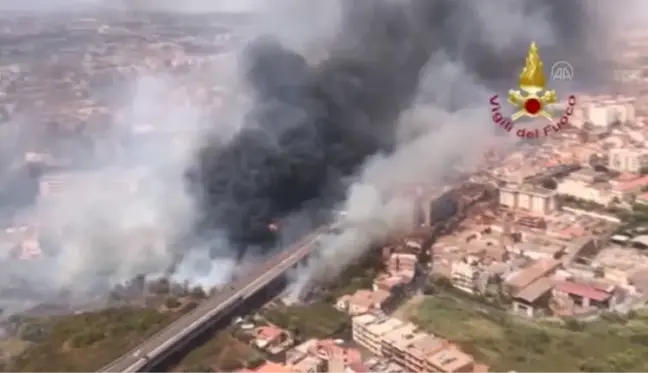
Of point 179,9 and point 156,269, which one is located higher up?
point 179,9

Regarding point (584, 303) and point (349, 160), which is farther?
point (349, 160)

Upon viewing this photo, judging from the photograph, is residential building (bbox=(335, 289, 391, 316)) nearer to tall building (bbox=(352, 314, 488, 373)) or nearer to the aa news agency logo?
tall building (bbox=(352, 314, 488, 373))

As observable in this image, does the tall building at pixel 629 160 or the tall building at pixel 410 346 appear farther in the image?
the tall building at pixel 629 160

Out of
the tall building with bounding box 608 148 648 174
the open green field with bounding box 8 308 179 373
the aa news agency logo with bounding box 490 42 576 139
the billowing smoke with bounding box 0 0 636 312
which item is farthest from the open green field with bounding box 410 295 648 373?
the open green field with bounding box 8 308 179 373

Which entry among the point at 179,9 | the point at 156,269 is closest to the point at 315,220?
the point at 156,269

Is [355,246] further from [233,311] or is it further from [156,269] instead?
[156,269]

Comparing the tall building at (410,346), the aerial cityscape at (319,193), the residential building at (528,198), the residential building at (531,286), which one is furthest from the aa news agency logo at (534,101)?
the tall building at (410,346)

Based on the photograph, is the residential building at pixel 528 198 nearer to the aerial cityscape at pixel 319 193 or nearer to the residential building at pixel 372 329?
the aerial cityscape at pixel 319 193

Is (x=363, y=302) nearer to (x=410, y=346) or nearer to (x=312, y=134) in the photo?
(x=410, y=346)
